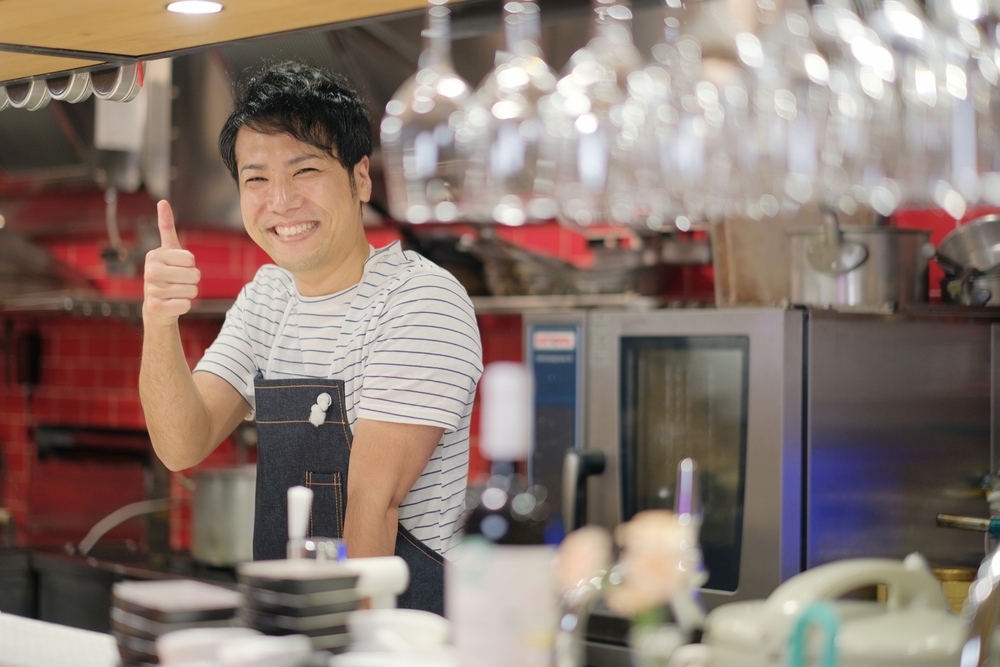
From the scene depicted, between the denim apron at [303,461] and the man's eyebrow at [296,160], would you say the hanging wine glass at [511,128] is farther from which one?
the denim apron at [303,461]

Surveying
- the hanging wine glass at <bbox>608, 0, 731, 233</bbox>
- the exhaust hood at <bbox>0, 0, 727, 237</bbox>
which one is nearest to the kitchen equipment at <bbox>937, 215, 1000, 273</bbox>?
the exhaust hood at <bbox>0, 0, 727, 237</bbox>

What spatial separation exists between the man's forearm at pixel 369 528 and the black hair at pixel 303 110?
0.55 meters

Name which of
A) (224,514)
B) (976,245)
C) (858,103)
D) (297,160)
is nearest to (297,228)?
(297,160)

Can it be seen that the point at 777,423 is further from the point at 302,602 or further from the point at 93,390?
the point at 93,390

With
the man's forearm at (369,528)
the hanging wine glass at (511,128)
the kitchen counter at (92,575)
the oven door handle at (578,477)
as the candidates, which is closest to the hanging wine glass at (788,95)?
the hanging wine glass at (511,128)

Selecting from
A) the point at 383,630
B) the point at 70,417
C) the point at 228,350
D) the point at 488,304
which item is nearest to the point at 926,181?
the point at 383,630

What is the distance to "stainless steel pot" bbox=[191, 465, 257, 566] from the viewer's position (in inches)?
143

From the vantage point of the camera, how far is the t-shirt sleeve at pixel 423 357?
184 centimetres

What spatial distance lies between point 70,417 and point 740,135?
393 centimetres

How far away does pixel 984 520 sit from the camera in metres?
2.65

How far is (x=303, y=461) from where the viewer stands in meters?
2.03

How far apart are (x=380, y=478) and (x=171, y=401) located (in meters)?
0.41

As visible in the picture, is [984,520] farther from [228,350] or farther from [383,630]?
[383,630]

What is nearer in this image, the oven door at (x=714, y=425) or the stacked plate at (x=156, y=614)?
the stacked plate at (x=156, y=614)
